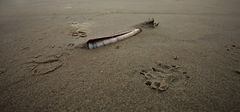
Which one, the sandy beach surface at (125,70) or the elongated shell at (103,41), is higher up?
the elongated shell at (103,41)

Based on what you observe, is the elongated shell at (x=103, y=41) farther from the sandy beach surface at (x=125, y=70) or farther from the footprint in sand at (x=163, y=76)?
the footprint in sand at (x=163, y=76)

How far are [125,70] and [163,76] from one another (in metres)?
0.25

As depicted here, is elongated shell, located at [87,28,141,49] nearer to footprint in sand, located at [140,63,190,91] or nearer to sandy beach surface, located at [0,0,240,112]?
sandy beach surface, located at [0,0,240,112]

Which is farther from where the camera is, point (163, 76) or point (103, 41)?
point (103, 41)

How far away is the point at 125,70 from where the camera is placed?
1.07 metres

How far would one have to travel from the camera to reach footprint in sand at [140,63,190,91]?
915mm

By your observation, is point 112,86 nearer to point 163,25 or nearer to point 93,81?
point 93,81

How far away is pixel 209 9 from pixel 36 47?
2.55 metres

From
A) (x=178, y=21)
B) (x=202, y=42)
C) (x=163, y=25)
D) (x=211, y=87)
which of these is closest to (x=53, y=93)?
(x=211, y=87)

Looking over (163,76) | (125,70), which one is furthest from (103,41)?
(163,76)

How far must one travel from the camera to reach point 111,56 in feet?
4.07

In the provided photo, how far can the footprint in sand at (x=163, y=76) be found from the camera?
92 centimetres

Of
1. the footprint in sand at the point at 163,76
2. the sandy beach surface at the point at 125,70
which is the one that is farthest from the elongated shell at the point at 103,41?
the footprint in sand at the point at 163,76

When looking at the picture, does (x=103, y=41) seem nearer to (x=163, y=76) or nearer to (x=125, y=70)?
(x=125, y=70)
